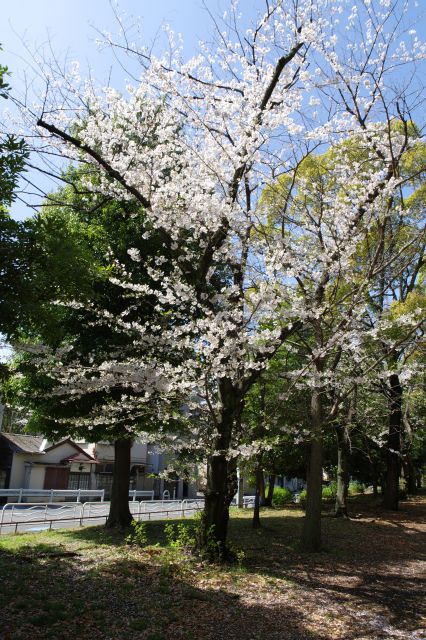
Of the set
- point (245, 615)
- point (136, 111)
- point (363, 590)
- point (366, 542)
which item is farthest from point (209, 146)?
point (366, 542)

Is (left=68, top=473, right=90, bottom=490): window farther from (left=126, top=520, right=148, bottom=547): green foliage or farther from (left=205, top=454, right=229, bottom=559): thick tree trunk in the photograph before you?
(left=205, top=454, right=229, bottom=559): thick tree trunk

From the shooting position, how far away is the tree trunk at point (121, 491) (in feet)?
42.5

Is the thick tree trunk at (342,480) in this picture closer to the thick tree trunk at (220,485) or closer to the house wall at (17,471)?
the thick tree trunk at (220,485)

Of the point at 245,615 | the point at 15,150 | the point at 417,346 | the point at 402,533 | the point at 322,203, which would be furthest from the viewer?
the point at 402,533

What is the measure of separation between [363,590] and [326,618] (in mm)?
1866

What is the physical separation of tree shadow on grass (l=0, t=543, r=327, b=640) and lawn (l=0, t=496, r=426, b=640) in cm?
1

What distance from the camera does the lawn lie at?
17.3 feet

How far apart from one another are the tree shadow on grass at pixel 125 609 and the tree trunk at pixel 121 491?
5525 mm

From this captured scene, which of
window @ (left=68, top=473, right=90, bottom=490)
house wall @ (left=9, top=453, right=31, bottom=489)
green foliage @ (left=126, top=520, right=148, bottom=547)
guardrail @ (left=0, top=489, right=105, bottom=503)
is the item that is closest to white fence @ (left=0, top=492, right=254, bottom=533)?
guardrail @ (left=0, top=489, right=105, bottom=503)

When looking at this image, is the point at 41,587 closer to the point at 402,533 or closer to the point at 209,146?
the point at 209,146

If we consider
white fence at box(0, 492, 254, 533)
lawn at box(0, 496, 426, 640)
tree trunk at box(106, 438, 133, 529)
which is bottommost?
white fence at box(0, 492, 254, 533)

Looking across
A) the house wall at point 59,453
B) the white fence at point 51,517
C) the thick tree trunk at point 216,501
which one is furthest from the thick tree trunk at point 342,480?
the house wall at point 59,453

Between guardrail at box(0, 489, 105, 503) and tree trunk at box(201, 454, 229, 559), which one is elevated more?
tree trunk at box(201, 454, 229, 559)

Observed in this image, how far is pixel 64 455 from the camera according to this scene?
30.9 m
